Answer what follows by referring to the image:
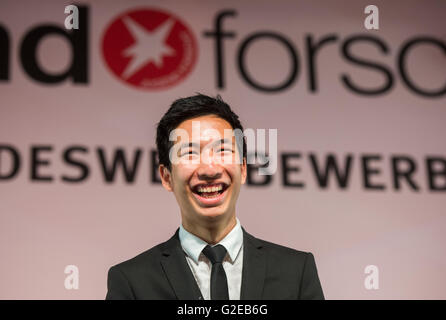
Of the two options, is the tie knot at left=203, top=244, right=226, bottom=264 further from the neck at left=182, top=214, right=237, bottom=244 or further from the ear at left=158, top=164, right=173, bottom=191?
the ear at left=158, top=164, right=173, bottom=191

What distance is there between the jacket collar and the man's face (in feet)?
0.24

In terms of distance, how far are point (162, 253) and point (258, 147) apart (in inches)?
40.2

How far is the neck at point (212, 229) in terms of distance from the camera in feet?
4.26

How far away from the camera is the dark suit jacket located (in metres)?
1.27

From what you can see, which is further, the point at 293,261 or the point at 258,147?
the point at 258,147

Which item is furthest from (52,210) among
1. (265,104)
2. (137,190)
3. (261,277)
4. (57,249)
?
(261,277)

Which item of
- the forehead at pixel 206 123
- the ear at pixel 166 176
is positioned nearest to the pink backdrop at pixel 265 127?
the ear at pixel 166 176

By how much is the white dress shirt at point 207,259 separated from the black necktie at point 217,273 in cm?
1

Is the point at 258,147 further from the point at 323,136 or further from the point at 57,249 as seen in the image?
the point at 57,249

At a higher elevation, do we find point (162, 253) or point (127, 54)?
point (127, 54)

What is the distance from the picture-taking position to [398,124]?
102 inches

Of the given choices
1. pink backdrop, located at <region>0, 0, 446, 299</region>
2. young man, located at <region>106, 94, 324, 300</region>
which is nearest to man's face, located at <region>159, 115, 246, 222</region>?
young man, located at <region>106, 94, 324, 300</region>
